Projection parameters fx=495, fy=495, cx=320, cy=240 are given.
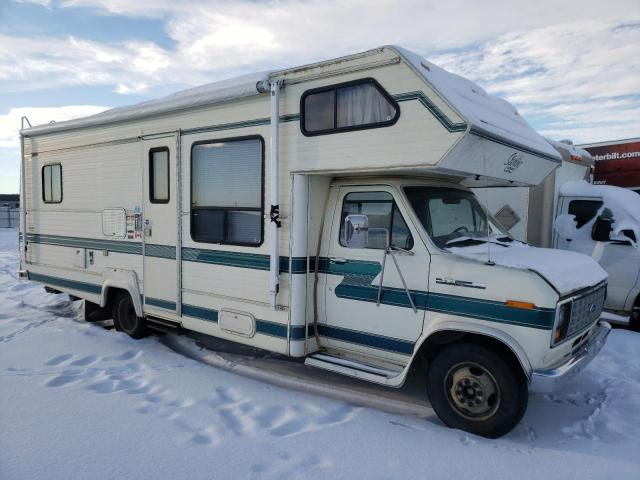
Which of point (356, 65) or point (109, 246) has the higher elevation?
point (356, 65)

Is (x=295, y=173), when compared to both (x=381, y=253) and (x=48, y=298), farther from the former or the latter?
(x=48, y=298)

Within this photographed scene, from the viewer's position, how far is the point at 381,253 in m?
4.44

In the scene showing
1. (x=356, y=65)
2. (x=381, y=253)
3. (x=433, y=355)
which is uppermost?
(x=356, y=65)

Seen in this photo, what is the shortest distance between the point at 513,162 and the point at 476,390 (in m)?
2.17

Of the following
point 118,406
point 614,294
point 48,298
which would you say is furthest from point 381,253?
point 48,298

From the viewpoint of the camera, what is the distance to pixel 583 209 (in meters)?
8.45

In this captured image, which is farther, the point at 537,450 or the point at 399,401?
the point at 399,401

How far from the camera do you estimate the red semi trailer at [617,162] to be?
9695 mm

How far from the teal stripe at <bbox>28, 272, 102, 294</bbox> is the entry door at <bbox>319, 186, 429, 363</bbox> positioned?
3756 mm

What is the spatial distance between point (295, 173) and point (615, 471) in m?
3.43

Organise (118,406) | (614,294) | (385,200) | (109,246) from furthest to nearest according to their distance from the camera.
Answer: (614,294)
(109,246)
(385,200)
(118,406)

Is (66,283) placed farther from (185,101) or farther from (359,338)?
(359,338)

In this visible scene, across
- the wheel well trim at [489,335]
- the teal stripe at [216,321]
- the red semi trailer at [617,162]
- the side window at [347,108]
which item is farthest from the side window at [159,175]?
the red semi trailer at [617,162]

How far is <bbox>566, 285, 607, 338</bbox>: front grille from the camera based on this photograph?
156 inches
